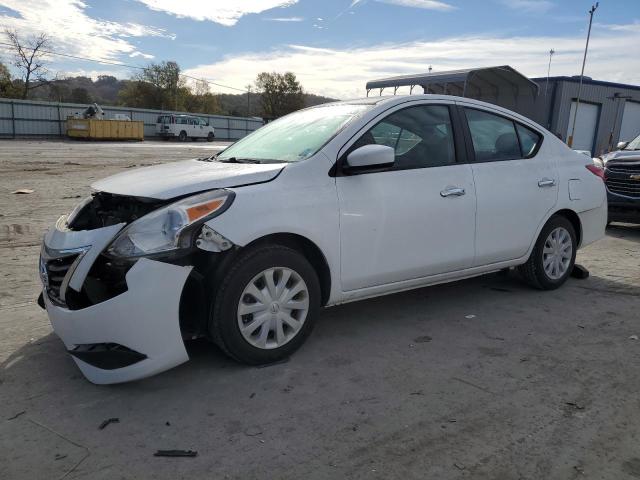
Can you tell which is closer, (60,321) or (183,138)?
(60,321)

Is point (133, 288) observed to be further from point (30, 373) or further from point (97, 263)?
point (30, 373)

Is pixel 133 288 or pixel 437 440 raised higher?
pixel 133 288

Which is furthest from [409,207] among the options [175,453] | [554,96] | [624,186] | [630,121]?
[630,121]

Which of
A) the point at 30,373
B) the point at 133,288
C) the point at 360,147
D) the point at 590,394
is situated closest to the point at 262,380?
the point at 133,288

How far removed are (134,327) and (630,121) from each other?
3477 cm

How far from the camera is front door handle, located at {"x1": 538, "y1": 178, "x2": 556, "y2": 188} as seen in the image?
4820mm

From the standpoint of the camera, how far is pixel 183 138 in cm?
4256

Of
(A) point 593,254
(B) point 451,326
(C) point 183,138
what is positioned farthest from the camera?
(C) point 183,138

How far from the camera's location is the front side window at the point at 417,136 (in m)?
3.93

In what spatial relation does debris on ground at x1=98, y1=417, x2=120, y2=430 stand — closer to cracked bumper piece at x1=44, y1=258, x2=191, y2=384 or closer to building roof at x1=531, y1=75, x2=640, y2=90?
cracked bumper piece at x1=44, y1=258, x2=191, y2=384

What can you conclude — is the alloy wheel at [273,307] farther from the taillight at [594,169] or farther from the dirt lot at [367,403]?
the taillight at [594,169]

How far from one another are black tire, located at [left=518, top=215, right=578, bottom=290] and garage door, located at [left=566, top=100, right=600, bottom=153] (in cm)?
2579

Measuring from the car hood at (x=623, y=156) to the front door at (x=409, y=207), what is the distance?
534cm

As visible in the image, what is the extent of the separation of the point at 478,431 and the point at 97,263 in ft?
7.26
